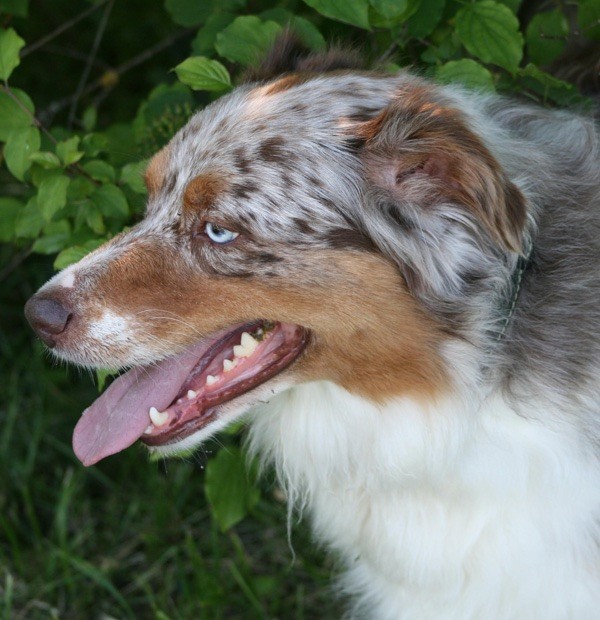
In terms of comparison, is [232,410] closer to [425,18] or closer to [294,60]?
[294,60]

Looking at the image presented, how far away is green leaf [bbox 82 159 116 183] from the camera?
11.8 ft

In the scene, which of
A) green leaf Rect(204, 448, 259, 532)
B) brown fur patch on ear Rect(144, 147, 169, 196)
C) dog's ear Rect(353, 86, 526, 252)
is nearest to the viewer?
dog's ear Rect(353, 86, 526, 252)

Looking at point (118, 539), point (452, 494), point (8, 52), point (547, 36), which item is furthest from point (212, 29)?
point (118, 539)

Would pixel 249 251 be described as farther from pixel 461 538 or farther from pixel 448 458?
pixel 461 538

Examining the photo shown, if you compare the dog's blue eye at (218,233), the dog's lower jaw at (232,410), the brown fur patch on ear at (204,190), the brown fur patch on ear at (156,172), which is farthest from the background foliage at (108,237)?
the dog's blue eye at (218,233)

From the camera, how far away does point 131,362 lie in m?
3.04

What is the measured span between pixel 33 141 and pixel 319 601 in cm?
239

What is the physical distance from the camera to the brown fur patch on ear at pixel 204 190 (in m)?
2.99

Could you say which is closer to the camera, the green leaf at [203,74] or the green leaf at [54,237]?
the green leaf at [203,74]

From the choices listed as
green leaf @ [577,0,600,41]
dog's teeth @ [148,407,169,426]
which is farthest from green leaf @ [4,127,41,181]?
green leaf @ [577,0,600,41]

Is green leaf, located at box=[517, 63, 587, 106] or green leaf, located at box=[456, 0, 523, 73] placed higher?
green leaf, located at box=[456, 0, 523, 73]

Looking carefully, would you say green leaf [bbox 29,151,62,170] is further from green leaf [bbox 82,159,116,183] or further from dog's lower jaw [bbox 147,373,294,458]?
dog's lower jaw [bbox 147,373,294,458]

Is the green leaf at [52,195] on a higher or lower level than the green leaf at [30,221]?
higher

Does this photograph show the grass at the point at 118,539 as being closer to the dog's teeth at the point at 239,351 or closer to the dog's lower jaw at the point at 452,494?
the dog's lower jaw at the point at 452,494
